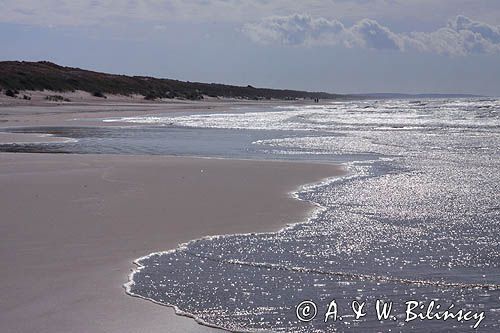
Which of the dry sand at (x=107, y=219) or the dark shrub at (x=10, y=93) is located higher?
the dark shrub at (x=10, y=93)

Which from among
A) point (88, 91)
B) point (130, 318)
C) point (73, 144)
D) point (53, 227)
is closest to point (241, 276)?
point (130, 318)

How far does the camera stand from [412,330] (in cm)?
473

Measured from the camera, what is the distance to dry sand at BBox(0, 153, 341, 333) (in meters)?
4.96

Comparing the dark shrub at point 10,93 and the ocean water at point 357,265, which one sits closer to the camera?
the ocean water at point 357,265

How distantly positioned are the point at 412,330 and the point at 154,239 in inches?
126

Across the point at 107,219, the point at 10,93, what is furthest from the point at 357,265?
the point at 10,93

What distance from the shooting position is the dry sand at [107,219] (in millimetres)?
4957

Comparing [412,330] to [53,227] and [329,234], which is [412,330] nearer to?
[329,234]

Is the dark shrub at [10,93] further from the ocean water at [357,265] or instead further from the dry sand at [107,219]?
the ocean water at [357,265]

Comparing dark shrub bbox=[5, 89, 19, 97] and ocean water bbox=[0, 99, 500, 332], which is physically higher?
dark shrub bbox=[5, 89, 19, 97]

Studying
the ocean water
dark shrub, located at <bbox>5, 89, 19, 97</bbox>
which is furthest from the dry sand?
dark shrub, located at <bbox>5, 89, 19, 97</bbox>

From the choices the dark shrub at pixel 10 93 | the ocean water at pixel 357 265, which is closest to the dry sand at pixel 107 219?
the ocean water at pixel 357 265

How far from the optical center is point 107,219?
26.4ft

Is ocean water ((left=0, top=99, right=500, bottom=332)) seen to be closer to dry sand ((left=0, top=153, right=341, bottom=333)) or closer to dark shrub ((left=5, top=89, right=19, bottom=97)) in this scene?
dry sand ((left=0, top=153, right=341, bottom=333))
